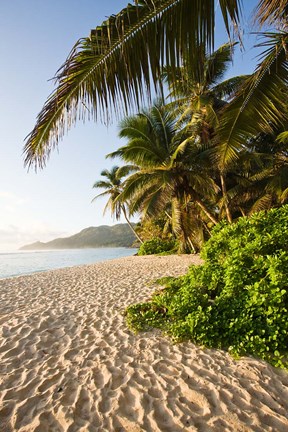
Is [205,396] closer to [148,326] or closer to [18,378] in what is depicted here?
[148,326]

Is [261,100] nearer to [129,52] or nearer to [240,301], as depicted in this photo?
[129,52]

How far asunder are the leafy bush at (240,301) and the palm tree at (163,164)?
783 centimetres

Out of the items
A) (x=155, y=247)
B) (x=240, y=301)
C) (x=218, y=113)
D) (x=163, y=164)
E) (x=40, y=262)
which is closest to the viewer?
(x=240, y=301)

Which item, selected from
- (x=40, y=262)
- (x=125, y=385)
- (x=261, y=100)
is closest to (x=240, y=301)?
(x=125, y=385)

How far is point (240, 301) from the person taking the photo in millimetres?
3924

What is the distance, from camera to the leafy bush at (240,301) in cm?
348

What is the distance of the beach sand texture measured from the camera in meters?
2.37

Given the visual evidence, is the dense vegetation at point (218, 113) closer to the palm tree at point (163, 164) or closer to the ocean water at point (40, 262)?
the palm tree at point (163, 164)

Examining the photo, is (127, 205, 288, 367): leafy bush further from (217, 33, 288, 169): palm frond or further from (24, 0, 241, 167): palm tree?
(24, 0, 241, 167): palm tree

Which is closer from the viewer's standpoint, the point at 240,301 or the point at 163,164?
the point at 240,301

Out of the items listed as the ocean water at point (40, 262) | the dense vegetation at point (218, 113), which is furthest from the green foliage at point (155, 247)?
the dense vegetation at point (218, 113)

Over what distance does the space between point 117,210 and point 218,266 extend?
2013cm

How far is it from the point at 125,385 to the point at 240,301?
207cm

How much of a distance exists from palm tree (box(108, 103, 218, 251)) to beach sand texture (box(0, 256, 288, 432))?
31.3ft
